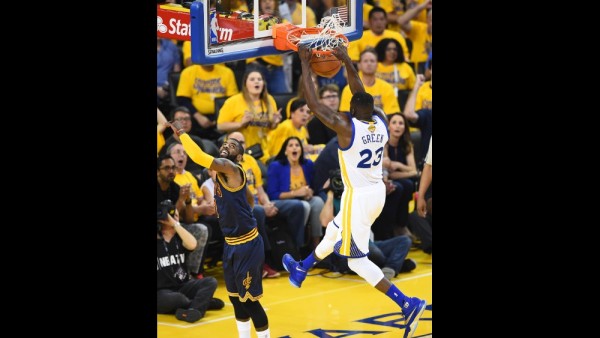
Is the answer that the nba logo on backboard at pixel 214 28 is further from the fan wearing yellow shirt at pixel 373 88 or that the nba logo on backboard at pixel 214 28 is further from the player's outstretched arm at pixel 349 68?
the fan wearing yellow shirt at pixel 373 88

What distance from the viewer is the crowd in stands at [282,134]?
12086 mm

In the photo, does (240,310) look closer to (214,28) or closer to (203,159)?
(203,159)

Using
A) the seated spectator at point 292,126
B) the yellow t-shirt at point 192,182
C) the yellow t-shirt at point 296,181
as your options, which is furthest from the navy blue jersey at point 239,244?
the seated spectator at point 292,126

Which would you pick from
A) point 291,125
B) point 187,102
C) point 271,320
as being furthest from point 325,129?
point 271,320

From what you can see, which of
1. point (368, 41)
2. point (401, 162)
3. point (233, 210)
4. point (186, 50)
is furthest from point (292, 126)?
point (233, 210)

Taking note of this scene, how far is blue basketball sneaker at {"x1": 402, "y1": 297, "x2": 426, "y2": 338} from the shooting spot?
9.55 metres

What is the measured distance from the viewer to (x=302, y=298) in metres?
11.8

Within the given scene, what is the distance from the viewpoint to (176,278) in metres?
10.8

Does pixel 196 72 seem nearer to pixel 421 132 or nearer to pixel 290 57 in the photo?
pixel 290 57

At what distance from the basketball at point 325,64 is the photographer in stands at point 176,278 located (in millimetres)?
2543

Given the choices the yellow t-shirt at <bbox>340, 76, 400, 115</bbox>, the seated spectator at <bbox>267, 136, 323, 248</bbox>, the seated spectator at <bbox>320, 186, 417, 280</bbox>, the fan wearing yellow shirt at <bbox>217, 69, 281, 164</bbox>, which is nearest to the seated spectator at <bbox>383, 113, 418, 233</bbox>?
the yellow t-shirt at <bbox>340, 76, 400, 115</bbox>

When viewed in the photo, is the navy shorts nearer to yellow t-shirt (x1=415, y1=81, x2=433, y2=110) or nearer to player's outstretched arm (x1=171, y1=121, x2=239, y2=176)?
player's outstretched arm (x1=171, y1=121, x2=239, y2=176)

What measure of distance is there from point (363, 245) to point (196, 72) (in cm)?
514
